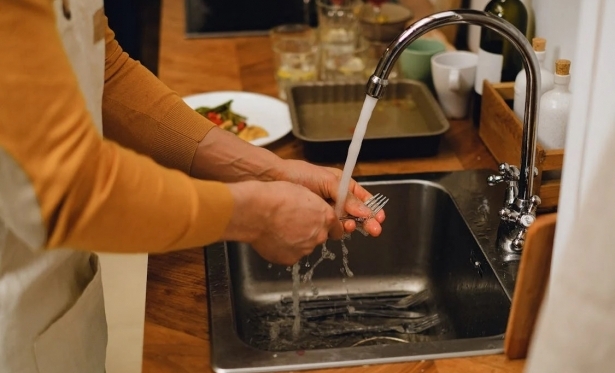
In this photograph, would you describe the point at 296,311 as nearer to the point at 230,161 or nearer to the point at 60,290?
the point at 230,161

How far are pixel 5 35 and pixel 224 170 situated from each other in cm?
50

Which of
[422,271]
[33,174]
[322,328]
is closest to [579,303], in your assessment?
[33,174]

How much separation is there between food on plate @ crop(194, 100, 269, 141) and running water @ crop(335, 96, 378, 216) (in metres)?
0.50

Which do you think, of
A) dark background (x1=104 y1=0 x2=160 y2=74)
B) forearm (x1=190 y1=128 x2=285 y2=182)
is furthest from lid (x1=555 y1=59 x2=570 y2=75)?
dark background (x1=104 y1=0 x2=160 y2=74)

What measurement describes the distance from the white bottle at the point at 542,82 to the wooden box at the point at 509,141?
0.02 meters

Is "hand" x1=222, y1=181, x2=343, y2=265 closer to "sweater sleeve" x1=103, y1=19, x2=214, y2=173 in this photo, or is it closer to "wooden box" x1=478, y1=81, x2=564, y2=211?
"sweater sleeve" x1=103, y1=19, x2=214, y2=173

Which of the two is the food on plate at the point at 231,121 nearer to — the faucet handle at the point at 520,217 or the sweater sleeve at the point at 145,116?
the sweater sleeve at the point at 145,116

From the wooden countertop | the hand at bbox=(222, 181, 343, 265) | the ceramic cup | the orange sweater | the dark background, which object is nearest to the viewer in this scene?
the orange sweater

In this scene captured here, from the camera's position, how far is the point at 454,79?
149 centimetres

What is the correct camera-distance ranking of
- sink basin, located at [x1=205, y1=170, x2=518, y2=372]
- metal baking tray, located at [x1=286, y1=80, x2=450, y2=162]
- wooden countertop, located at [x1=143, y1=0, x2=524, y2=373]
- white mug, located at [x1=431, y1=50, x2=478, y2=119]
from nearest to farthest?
wooden countertop, located at [x1=143, y1=0, x2=524, y2=373], sink basin, located at [x1=205, y1=170, x2=518, y2=372], metal baking tray, located at [x1=286, y1=80, x2=450, y2=162], white mug, located at [x1=431, y1=50, x2=478, y2=119]

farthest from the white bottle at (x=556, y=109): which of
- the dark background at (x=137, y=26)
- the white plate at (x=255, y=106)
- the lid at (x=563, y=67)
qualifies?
the dark background at (x=137, y=26)

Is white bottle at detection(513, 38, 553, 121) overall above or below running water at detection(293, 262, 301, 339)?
above

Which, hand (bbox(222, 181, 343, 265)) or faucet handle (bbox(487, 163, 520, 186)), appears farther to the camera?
faucet handle (bbox(487, 163, 520, 186))

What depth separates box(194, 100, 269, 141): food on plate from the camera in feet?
5.01
